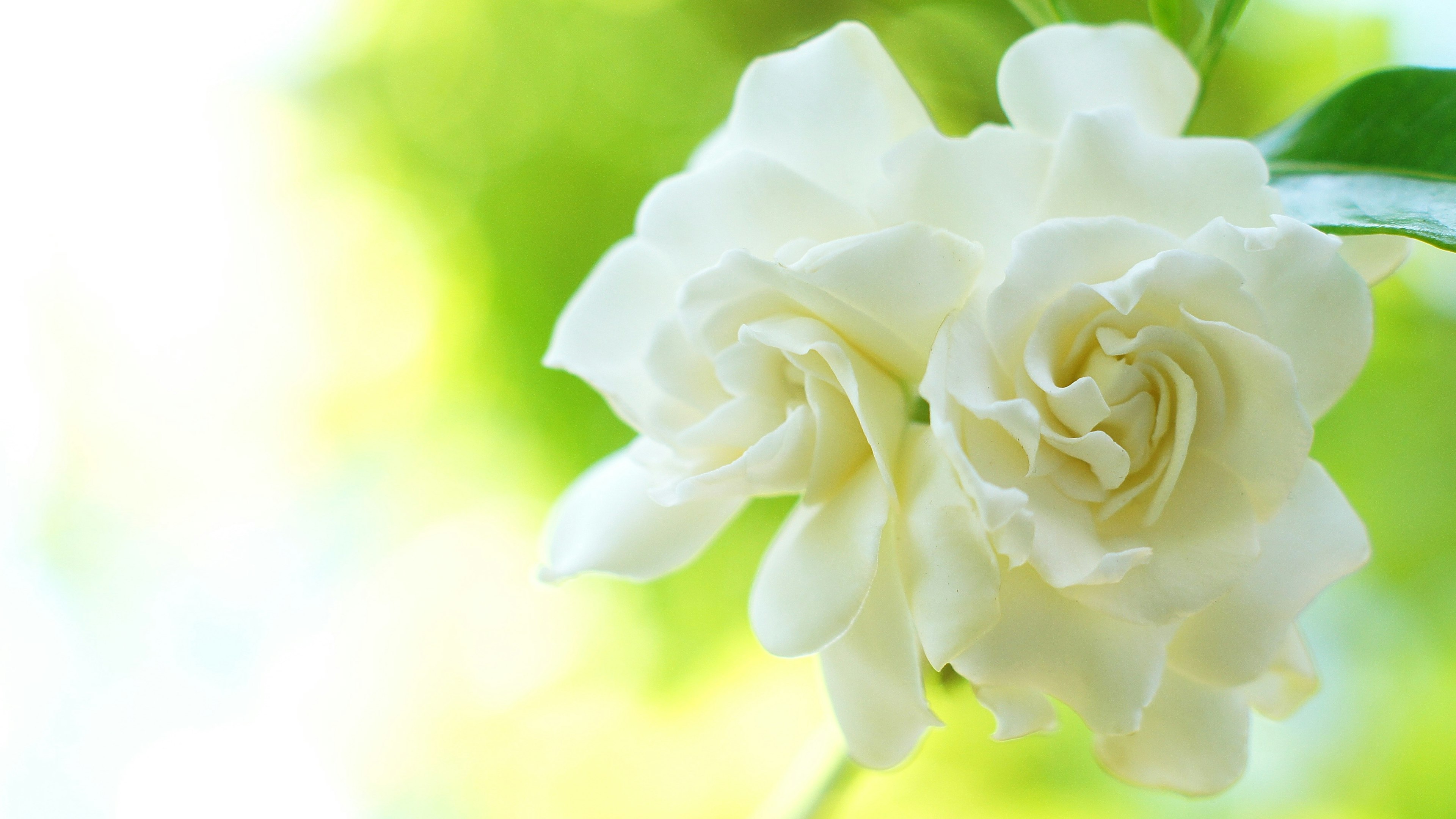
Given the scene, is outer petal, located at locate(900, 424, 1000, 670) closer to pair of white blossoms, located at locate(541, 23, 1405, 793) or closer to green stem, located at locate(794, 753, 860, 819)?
pair of white blossoms, located at locate(541, 23, 1405, 793)

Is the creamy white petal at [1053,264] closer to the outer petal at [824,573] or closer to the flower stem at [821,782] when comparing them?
the outer petal at [824,573]

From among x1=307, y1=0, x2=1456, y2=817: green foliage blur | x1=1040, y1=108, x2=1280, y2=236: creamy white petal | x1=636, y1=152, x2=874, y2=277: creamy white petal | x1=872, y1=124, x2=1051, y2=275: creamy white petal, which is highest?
x1=636, y1=152, x2=874, y2=277: creamy white petal

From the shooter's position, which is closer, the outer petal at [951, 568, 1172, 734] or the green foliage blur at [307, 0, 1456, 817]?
the outer petal at [951, 568, 1172, 734]

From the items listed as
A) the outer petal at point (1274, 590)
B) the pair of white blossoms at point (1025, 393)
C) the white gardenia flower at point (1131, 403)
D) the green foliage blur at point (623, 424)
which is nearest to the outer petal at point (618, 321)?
the pair of white blossoms at point (1025, 393)

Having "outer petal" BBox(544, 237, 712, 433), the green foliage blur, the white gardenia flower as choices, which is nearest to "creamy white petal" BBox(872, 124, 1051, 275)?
the white gardenia flower

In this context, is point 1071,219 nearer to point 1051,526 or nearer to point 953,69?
point 1051,526

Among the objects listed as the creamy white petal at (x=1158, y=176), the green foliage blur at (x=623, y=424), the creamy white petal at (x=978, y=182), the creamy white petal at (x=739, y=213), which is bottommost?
the green foliage blur at (x=623, y=424)
